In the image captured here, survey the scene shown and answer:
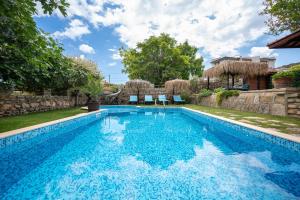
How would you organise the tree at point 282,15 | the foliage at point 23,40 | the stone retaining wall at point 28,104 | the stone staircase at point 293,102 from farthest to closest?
1. the tree at point 282,15
2. the stone retaining wall at point 28,104
3. the stone staircase at point 293,102
4. the foliage at point 23,40

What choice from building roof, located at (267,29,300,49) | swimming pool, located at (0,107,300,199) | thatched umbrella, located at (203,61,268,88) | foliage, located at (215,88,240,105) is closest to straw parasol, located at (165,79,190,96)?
thatched umbrella, located at (203,61,268,88)

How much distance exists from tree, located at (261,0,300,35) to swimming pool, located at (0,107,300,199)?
9.74m

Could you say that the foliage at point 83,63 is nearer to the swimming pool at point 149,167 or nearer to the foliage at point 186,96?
the foliage at point 186,96

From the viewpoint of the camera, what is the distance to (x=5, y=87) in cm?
541

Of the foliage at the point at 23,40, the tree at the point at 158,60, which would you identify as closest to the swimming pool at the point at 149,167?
the foliage at the point at 23,40

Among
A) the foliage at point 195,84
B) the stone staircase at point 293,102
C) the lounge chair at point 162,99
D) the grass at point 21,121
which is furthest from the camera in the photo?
the foliage at point 195,84

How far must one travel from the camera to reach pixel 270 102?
7.52 meters

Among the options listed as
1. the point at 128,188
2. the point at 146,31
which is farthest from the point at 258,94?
the point at 146,31

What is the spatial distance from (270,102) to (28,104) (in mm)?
10782

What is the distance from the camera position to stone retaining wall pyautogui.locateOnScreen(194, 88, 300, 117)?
251 inches

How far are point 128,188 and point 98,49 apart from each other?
1002 inches

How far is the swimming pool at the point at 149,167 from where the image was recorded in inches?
85.9

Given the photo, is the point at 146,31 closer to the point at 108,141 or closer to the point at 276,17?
the point at 276,17

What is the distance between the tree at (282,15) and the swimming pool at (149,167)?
9744 mm
